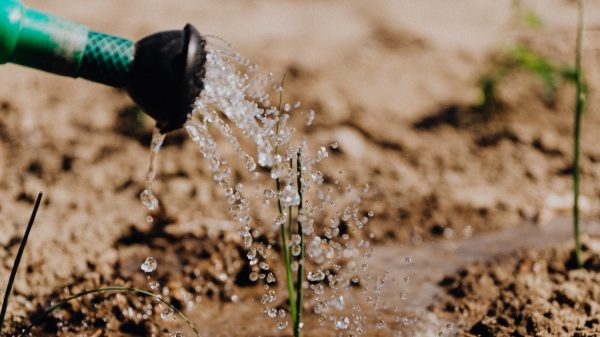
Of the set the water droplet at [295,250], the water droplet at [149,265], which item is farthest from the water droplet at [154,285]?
the water droplet at [295,250]

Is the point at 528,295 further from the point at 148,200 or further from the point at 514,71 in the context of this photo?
the point at 514,71

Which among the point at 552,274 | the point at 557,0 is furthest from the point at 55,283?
the point at 557,0

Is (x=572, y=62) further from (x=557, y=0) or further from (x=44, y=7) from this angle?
(x=44, y=7)

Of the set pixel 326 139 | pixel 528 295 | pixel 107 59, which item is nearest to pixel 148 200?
pixel 107 59

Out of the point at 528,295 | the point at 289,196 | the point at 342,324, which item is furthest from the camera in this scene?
the point at 528,295

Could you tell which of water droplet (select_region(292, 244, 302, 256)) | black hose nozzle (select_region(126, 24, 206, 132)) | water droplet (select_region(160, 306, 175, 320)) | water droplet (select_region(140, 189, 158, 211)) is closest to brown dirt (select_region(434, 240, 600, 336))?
water droplet (select_region(292, 244, 302, 256))

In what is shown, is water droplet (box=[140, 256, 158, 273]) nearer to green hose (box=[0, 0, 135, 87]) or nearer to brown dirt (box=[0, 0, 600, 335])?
brown dirt (box=[0, 0, 600, 335])

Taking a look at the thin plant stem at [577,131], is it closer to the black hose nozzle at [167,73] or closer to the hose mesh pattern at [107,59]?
the black hose nozzle at [167,73]
